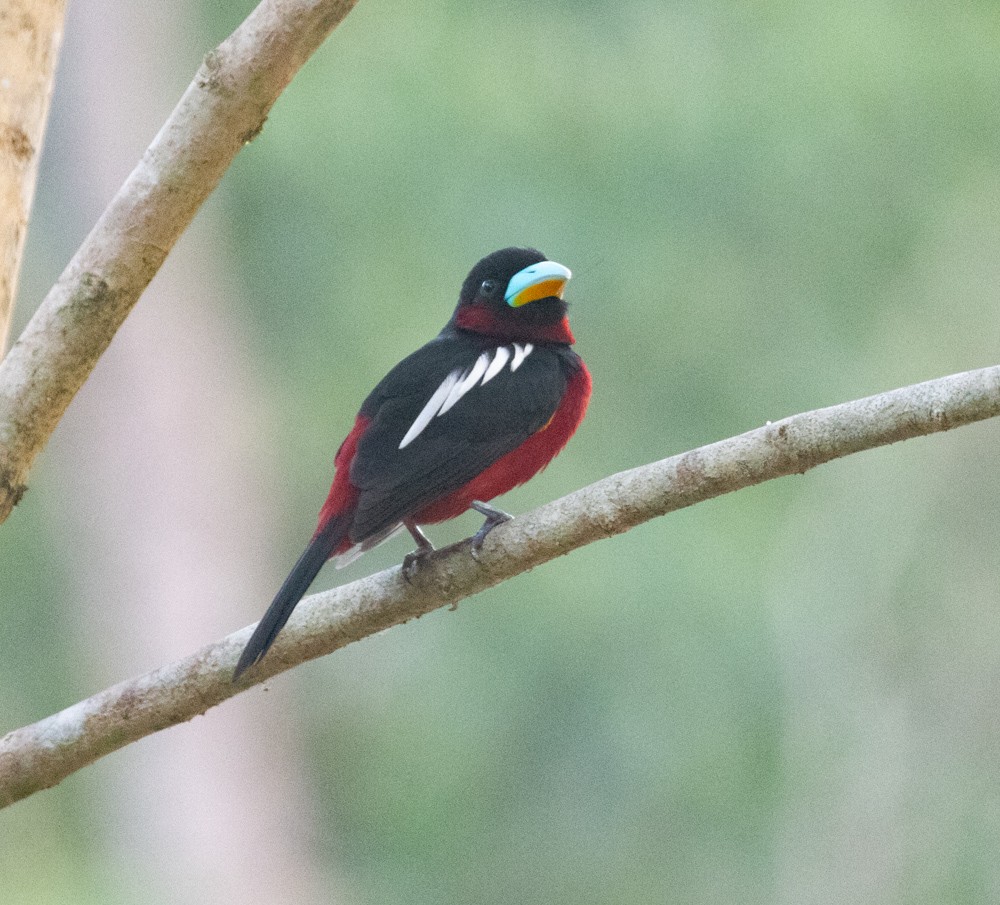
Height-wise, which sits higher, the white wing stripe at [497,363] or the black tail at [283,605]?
the white wing stripe at [497,363]

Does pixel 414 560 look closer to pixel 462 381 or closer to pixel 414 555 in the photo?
pixel 414 555

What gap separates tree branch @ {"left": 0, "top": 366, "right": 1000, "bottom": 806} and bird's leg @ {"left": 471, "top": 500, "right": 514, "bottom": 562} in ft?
0.10

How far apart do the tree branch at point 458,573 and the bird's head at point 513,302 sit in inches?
45.1

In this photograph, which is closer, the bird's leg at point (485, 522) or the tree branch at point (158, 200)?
the tree branch at point (158, 200)

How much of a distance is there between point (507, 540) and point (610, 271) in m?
6.77

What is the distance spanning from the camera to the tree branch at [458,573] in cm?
282

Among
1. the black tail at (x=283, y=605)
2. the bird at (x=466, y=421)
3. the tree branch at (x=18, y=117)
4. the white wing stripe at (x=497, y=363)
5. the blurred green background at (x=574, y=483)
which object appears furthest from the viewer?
the blurred green background at (x=574, y=483)

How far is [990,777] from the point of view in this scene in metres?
8.69

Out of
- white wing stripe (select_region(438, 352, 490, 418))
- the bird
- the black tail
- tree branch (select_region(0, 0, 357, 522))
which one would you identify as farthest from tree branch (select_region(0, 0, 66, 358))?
white wing stripe (select_region(438, 352, 490, 418))

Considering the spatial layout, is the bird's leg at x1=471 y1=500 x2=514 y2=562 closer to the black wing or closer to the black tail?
the black wing

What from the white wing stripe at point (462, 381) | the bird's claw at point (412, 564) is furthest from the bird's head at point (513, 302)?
the bird's claw at point (412, 564)

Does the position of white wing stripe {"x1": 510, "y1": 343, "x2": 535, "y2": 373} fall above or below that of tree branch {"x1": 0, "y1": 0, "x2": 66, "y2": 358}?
below

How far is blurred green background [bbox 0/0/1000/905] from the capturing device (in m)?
8.81

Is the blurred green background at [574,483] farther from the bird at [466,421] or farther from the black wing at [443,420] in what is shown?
the black wing at [443,420]
